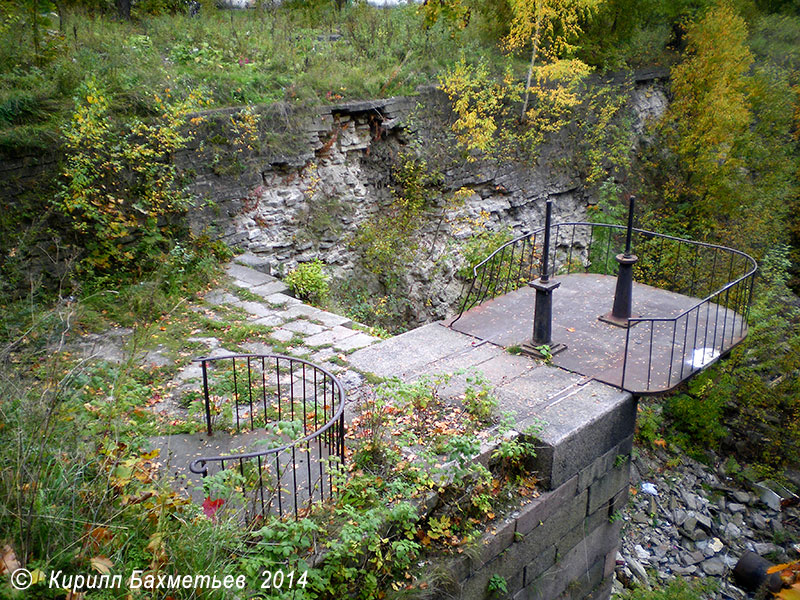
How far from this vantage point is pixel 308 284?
8.42 meters

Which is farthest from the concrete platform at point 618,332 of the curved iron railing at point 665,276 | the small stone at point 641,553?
the small stone at point 641,553

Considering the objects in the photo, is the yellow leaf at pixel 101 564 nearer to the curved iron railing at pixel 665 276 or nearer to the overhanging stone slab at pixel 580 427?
the overhanging stone slab at pixel 580 427

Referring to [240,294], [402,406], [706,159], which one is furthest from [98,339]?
[706,159]

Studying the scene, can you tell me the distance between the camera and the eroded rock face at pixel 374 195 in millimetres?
8961

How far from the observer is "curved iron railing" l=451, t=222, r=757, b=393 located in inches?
228

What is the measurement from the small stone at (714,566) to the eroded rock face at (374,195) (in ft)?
18.8

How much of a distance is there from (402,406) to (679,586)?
5.01 m

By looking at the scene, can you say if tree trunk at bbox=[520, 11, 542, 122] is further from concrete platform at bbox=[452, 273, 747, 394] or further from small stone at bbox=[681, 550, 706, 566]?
small stone at bbox=[681, 550, 706, 566]

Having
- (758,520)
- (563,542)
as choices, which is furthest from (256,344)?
(758,520)

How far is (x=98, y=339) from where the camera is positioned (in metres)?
5.97

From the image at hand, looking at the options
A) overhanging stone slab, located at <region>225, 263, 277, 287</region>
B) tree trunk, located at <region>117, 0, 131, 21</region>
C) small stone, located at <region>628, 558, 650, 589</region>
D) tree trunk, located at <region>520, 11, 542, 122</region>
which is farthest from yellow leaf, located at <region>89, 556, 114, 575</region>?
tree trunk, located at <region>520, 11, 542, 122</region>

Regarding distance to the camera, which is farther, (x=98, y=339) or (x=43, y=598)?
(x=98, y=339)

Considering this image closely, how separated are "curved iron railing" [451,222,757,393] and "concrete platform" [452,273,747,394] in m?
0.02

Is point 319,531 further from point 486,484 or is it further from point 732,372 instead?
point 732,372
